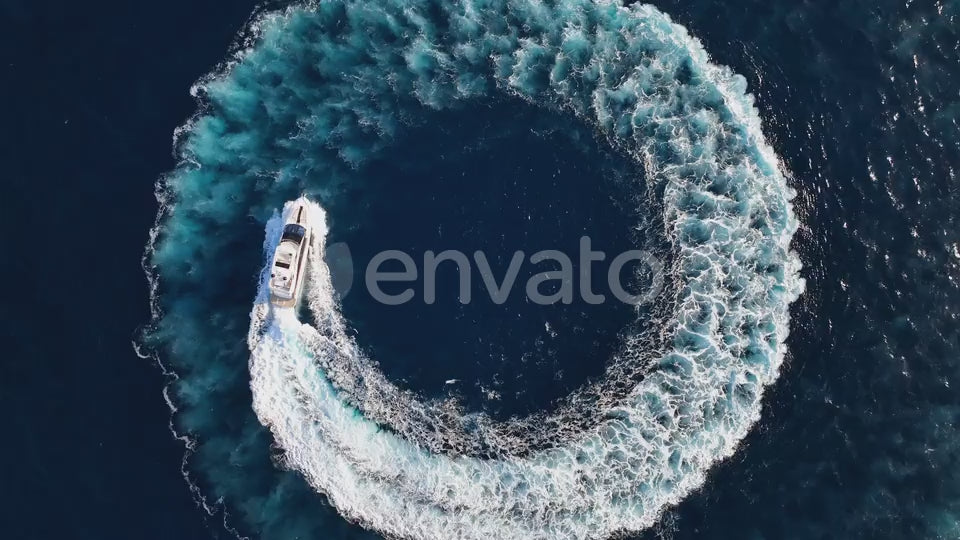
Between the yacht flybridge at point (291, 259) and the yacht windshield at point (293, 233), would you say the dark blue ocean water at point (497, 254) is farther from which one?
the yacht windshield at point (293, 233)

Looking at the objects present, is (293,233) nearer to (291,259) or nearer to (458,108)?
(291,259)

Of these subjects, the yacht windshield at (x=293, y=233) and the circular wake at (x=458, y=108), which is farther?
the yacht windshield at (x=293, y=233)

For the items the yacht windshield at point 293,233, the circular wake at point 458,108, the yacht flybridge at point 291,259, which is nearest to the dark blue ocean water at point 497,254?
the circular wake at point 458,108

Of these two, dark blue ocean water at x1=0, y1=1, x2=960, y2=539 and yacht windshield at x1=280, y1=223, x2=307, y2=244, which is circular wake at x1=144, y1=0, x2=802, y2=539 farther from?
yacht windshield at x1=280, y1=223, x2=307, y2=244

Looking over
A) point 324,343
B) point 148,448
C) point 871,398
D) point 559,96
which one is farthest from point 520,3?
A: point 148,448

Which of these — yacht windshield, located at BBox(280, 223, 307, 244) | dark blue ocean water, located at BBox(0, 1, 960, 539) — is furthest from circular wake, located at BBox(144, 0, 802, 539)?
yacht windshield, located at BBox(280, 223, 307, 244)

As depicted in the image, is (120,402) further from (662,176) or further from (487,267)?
(662,176)
